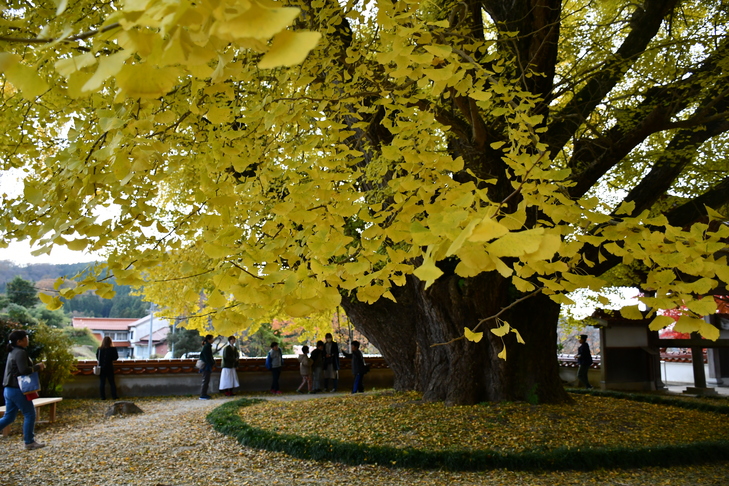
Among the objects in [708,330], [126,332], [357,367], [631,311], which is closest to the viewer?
[708,330]

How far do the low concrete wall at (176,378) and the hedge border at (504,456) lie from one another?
707 centimetres

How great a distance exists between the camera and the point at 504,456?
15.3ft

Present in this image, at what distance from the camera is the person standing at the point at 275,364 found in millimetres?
11734

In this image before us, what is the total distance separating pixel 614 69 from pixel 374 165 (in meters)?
2.91

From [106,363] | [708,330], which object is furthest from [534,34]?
[106,363]

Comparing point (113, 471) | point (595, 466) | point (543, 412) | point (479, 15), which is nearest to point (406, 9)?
point (479, 15)

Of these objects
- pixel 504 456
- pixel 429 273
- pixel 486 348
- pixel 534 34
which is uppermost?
pixel 534 34

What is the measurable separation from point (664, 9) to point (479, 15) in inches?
79.7

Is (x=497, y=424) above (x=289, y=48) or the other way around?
the other way around

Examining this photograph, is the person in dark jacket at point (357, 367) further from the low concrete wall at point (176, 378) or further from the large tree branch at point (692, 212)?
the large tree branch at point (692, 212)

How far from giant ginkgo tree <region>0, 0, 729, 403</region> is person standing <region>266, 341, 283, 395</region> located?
3.30 meters

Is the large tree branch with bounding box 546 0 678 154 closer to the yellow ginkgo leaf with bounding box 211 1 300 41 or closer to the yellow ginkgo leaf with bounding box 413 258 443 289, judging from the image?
A: the yellow ginkgo leaf with bounding box 413 258 443 289

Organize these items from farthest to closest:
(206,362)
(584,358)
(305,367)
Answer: (584,358) < (305,367) < (206,362)

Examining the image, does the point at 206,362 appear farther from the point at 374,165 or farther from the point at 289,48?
the point at 289,48
